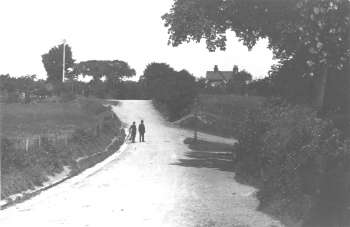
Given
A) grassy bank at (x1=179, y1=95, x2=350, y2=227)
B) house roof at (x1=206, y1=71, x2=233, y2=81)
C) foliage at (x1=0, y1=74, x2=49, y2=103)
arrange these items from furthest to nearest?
1. house roof at (x1=206, y1=71, x2=233, y2=81)
2. foliage at (x1=0, y1=74, x2=49, y2=103)
3. grassy bank at (x1=179, y1=95, x2=350, y2=227)

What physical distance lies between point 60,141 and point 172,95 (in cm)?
3628

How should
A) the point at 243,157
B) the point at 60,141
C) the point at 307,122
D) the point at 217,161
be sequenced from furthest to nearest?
1. the point at 217,161
2. the point at 60,141
3. the point at 243,157
4. the point at 307,122

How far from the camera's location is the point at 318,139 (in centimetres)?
1563

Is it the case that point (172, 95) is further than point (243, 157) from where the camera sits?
Yes

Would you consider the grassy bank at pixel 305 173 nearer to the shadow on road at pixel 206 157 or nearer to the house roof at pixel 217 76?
the shadow on road at pixel 206 157

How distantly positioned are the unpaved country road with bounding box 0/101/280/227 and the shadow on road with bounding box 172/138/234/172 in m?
0.11

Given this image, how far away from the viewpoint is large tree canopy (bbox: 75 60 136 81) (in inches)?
5167

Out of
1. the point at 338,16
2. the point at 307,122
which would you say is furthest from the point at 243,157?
the point at 338,16

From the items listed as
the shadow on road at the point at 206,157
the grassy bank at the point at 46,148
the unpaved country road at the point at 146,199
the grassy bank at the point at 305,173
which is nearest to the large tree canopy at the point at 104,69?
the grassy bank at the point at 46,148

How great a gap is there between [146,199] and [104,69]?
371 ft

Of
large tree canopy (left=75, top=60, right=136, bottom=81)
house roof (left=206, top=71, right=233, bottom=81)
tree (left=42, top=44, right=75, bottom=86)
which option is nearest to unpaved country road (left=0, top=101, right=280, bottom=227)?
tree (left=42, top=44, right=75, bottom=86)

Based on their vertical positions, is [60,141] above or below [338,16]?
below

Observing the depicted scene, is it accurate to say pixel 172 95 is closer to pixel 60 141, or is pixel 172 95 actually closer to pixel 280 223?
pixel 60 141

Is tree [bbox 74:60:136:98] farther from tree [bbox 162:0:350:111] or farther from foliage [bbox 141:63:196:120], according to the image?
tree [bbox 162:0:350:111]
